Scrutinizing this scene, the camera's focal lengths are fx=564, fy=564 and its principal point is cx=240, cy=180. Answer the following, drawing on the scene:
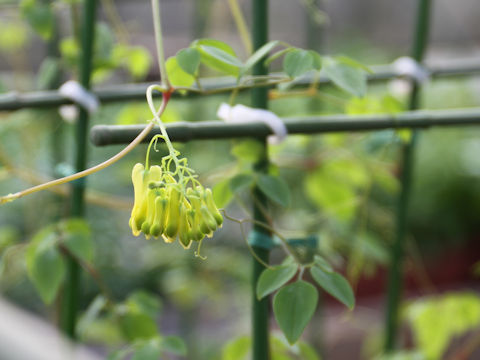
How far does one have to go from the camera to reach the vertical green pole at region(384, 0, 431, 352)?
2.40 ft

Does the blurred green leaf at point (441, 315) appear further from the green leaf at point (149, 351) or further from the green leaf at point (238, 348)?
the green leaf at point (149, 351)

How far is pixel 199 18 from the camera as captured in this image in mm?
1208

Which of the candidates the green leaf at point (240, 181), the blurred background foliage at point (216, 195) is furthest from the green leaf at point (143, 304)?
the green leaf at point (240, 181)

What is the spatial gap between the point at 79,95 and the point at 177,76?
17cm

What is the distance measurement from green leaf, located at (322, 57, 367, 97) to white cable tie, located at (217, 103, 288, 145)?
0.21 ft

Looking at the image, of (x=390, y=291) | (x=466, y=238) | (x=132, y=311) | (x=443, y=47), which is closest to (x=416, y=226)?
(x=466, y=238)

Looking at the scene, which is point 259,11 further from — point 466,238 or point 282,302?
point 466,238

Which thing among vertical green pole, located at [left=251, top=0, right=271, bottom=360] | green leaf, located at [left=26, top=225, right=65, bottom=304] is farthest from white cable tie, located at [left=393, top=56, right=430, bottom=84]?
green leaf, located at [left=26, top=225, right=65, bottom=304]

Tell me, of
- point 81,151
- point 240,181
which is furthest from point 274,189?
point 81,151

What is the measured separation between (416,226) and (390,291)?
2.02 m

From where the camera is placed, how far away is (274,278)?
45 centimetres

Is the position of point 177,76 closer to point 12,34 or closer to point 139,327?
point 139,327

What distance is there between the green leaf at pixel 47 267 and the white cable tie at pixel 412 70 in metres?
0.47

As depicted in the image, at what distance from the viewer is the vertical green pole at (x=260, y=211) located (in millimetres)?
543
